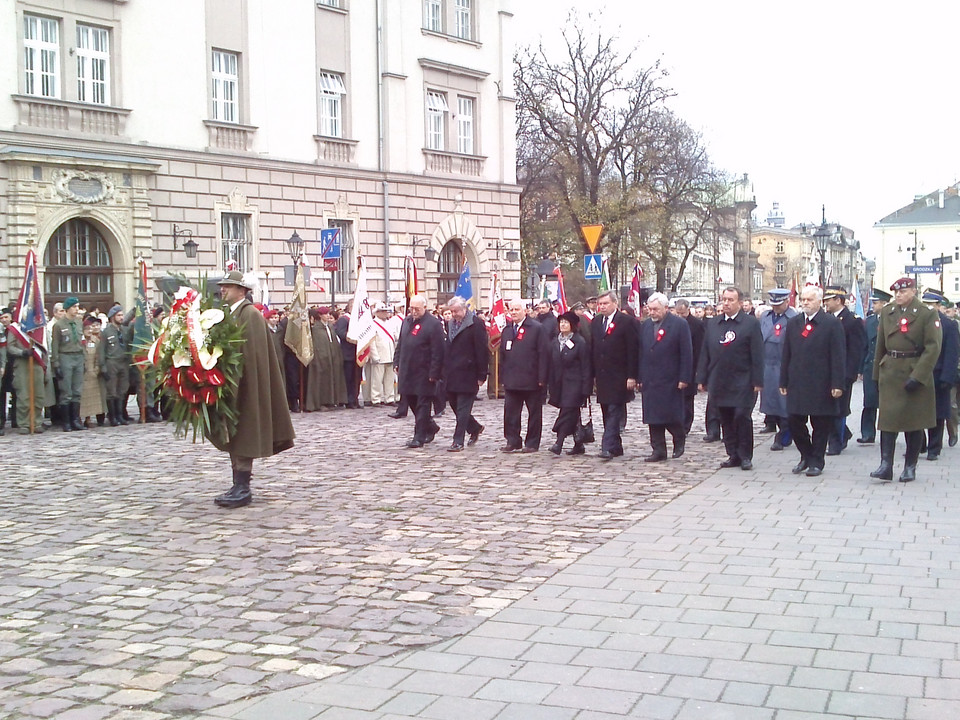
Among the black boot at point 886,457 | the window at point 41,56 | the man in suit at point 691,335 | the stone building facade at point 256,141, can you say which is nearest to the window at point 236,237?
the stone building facade at point 256,141

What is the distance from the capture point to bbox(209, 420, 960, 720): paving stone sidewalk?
4.94 meters

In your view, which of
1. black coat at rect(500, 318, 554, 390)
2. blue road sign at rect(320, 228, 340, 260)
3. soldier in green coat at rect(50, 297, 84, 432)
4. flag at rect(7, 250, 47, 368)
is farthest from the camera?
blue road sign at rect(320, 228, 340, 260)

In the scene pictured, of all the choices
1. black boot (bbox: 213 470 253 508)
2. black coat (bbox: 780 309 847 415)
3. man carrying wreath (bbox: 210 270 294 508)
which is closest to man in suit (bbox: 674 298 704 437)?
black coat (bbox: 780 309 847 415)

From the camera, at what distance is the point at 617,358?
1369cm

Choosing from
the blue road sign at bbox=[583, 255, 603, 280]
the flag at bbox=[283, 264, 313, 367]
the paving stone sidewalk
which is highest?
the blue road sign at bbox=[583, 255, 603, 280]

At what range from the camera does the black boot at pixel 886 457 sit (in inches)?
459

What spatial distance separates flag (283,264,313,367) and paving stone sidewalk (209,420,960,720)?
12272 millimetres

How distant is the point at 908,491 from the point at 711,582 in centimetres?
462

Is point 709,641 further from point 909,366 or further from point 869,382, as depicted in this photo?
point 869,382

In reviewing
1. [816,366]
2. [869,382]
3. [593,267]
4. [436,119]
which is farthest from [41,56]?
[816,366]

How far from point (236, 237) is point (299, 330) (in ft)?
36.0

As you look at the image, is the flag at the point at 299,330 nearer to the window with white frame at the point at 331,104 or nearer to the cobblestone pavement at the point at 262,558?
the cobblestone pavement at the point at 262,558

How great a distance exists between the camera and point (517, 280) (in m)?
39.8

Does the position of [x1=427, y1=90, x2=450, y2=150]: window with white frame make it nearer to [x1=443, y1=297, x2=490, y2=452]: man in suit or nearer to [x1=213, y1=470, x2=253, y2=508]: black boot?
[x1=443, y1=297, x2=490, y2=452]: man in suit
